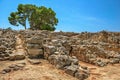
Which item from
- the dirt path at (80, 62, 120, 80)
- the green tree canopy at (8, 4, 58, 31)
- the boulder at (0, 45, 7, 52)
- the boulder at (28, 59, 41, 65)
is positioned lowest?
the dirt path at (80, 62, 120, 80)

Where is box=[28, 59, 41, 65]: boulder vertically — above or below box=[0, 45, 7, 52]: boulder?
below

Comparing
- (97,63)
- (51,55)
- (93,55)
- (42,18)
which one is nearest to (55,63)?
(51,55)

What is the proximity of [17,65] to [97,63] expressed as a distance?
19.6 ft

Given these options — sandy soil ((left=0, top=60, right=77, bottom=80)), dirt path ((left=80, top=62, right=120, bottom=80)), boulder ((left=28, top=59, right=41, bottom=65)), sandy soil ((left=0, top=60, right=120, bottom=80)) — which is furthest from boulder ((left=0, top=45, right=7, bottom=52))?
dirt path ((left=80, top=62, right=120, bottom=80))

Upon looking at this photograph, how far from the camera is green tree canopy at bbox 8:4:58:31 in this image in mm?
50537

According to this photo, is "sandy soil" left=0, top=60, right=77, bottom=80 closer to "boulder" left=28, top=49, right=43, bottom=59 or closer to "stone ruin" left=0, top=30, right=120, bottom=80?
"stone ruin" left=0, top=30, right=120, bottom=80

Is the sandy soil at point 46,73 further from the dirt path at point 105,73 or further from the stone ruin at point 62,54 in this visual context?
the stone ruin at point 62,54

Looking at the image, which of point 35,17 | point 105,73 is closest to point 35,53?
point 105,73

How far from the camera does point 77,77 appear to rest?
11922mm

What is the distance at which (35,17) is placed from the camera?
166 feet

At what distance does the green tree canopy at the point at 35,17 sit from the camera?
5054cm

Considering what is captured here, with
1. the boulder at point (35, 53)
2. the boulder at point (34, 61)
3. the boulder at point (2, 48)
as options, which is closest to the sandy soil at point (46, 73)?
the boulder at point (34, 61)

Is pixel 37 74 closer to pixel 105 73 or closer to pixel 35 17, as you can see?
pixel 105 73

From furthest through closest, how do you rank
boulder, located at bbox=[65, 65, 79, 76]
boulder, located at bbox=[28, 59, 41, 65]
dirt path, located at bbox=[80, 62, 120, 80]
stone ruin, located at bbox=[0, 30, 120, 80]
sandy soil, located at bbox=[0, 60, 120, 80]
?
boulder, located at bbox=[28, 59, 41, 65] → stone ruin, located at bbox=[0, 30, 120, 80] → dirt path, located at bbox=[80, 62, 120, 80] → boulder, located at bbox=[65, 65, 79, 76] → sandy soil, located at bbox=[0, 60, 120, 80]
